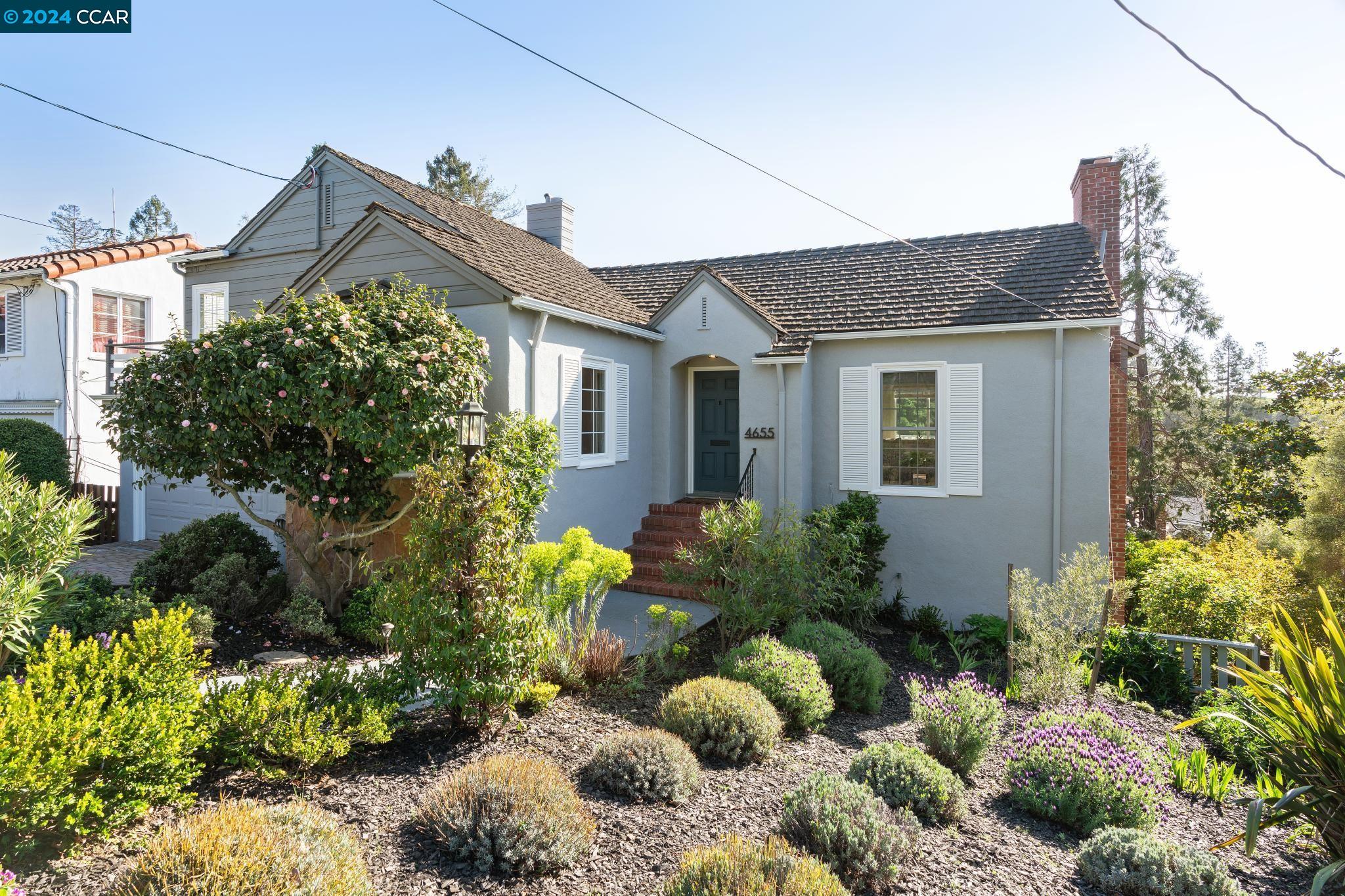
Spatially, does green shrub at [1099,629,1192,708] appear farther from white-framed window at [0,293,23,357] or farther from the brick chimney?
white-framed window at [0,293,23,357]

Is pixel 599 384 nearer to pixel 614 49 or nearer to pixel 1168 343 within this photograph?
pixel 614 49

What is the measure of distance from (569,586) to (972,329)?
22.9 ft

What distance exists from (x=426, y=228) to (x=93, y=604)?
5687 millimetres

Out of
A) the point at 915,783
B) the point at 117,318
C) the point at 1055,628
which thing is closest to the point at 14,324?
the point at 117,318

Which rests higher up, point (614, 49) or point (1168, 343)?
point (614, 49)

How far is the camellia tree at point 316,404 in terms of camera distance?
6695 mm

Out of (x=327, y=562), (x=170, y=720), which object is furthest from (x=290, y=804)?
(x=327, y=562)

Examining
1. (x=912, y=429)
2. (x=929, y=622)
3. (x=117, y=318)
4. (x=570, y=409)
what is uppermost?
(x=117, y=318)

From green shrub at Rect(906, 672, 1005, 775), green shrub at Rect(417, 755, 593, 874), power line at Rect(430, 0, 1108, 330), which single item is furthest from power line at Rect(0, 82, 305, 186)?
green shrub at Rect(906, 672, 1005, 775)

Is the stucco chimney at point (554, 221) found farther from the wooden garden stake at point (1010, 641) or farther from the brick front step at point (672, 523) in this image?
the wooden garden stake at point (1010, 641)

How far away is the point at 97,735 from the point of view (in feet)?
10.7

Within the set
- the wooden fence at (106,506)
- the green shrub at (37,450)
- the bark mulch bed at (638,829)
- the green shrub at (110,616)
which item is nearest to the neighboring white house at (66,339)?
the wooden fence at (106,506)

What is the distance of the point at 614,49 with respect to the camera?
25.7 ft

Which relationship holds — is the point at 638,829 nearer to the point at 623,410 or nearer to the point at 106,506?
the point at 623,410
